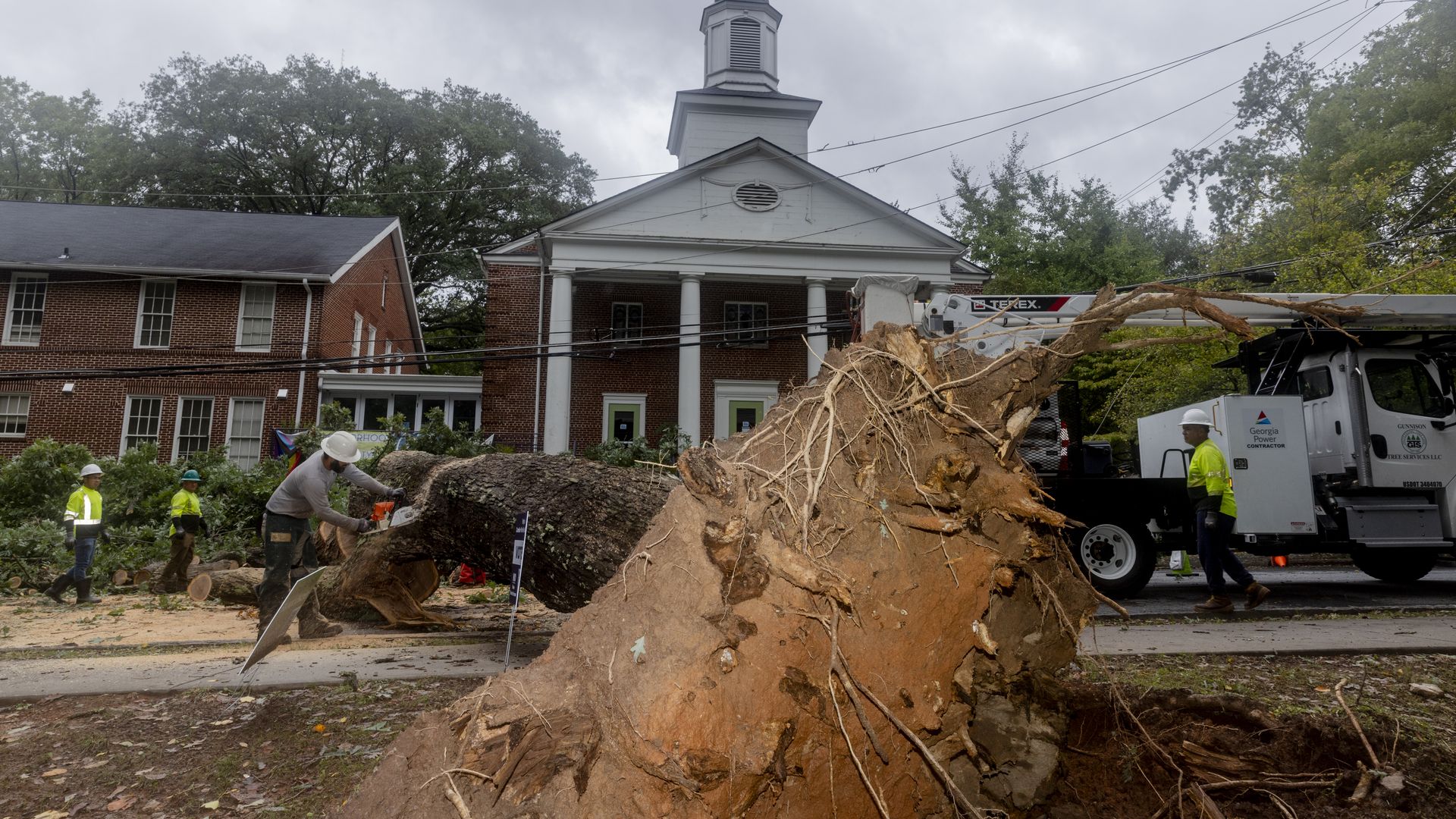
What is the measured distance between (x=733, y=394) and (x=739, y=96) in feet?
29.2

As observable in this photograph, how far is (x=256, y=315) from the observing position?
2045 cm

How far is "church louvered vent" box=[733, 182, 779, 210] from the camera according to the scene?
64.8ft

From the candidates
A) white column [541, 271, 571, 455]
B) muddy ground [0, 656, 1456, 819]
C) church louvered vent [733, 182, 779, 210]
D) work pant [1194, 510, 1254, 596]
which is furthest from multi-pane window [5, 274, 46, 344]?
work pant [1194, 510, 1254, 596]

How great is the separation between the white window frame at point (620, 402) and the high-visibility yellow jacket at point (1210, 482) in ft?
46.0

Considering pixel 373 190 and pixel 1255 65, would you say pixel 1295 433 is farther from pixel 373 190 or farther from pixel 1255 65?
pixel 373 190

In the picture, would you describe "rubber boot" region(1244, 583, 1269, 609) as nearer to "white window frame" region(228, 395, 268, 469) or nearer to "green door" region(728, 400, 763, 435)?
"green door" region(728, 400, 763, 435)

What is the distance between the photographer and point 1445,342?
29.8 ft

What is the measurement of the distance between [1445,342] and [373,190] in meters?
37.8

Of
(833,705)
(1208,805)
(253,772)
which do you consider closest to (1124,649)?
(1208,805)

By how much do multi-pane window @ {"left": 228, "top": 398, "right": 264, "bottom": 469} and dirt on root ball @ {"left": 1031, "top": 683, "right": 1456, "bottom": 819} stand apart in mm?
20429

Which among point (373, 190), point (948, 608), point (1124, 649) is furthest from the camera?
point (373, 190)

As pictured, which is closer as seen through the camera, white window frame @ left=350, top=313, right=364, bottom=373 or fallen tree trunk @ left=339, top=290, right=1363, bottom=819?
fallen tree trunk @ left=339, top=290, right=1363, bottom=819

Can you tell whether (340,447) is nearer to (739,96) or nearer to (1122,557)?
(1122,557)

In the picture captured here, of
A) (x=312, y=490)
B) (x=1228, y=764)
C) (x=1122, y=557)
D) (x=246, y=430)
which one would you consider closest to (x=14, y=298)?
(x=246, y=430)
